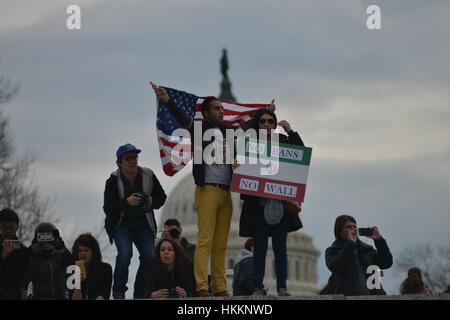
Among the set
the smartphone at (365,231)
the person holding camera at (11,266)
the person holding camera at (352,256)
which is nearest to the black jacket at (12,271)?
the person holding camera at (11,266)

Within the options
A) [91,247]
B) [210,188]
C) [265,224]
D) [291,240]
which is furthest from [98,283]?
[291,240]

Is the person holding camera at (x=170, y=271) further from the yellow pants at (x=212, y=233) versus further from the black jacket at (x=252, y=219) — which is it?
the black jacket at (x=252, y=219)

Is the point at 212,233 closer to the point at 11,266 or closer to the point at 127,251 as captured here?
the point at 127,251

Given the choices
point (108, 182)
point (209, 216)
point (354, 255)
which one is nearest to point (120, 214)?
point (108, 182)

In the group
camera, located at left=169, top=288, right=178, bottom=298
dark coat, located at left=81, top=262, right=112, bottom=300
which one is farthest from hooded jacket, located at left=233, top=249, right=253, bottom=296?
dark coat, located at left=81, top=262, right=112, bottom=300

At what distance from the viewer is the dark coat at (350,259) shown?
14570 mm

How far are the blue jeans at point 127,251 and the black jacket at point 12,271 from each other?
4.86 ft

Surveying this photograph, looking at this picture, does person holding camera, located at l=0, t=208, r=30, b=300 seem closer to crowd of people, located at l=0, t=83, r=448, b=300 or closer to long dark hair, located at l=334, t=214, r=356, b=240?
crowd of people, located at l=0, t=83, r=448, b=300

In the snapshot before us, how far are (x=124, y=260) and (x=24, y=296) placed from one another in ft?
5.17

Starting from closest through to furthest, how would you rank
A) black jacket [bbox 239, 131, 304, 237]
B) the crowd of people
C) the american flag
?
the crowd of people
black jacket [bbox 239, 131, 304, 237]
the american flag

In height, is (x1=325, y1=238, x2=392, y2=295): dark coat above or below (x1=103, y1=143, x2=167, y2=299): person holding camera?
below

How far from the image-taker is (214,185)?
14.7 meters

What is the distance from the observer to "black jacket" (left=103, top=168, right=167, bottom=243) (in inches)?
602
